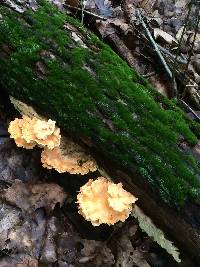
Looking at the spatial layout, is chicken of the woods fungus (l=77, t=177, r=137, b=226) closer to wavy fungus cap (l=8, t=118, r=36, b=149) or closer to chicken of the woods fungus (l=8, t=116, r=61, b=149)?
chicken of the woods fungus (l=8, t=116, r=61, b=149)

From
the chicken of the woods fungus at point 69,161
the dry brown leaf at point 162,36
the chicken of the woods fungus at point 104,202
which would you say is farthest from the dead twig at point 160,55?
the chicken of the woods fungus at point 104,202

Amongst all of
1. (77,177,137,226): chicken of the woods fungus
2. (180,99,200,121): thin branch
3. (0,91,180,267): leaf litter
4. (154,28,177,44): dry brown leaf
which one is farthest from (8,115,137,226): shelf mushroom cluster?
(154,28,177,44): dry brown leaf

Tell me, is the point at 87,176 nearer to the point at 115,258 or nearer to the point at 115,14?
the point at 115,258

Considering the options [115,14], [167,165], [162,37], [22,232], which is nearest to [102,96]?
[167,165]

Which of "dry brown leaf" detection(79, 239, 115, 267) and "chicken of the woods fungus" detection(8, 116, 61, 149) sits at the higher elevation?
"chicken of the woods fungus" detection(8, 116, 61, 149)

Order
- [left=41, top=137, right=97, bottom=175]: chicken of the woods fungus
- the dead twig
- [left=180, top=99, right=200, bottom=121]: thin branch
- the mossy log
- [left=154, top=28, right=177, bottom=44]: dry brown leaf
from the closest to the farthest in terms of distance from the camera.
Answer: the mossy log < [left=41, top=137, right=97, bottom=175]: chicken of the woods fungus < [left=180, top=99, right=200, bottom=121]: thin branch < the dead twig < [left=154, top=28, right=177, bottom=44]: dry brown leaf

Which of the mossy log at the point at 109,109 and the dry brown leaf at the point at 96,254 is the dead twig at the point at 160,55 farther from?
the dry brown leaf at the point at 96,254

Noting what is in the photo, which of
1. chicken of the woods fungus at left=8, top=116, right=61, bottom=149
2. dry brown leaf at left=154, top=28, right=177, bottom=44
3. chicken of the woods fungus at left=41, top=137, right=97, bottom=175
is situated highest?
chicken of the woods fungus at left=8, top=116, right=61, bottom=149
